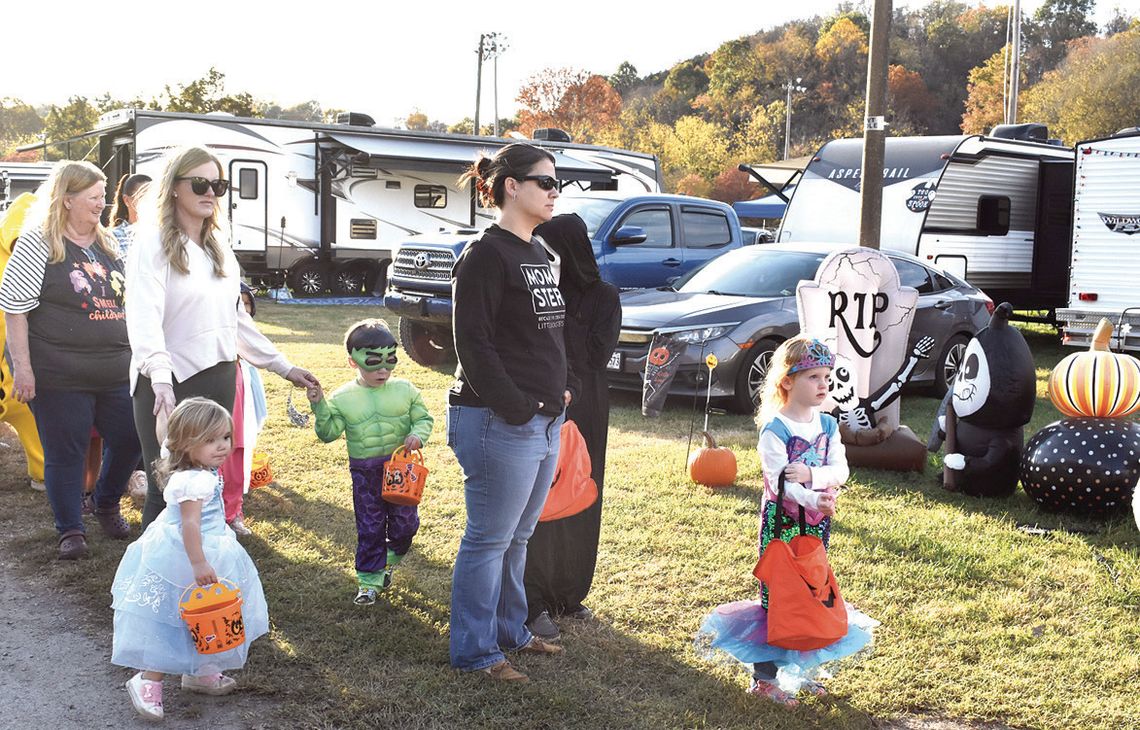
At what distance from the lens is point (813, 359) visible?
12.0 ft

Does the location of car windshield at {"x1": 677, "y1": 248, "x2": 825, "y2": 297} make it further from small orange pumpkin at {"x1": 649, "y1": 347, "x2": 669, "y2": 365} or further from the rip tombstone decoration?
small orange pumpkin at {"x1": 649, "y1": 347, "x2": 669, "y2": 365}

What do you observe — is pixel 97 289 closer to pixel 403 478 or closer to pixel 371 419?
pixel 371 419

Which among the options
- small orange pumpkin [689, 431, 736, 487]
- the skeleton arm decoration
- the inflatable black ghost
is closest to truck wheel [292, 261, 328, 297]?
the skeleton arm decoration

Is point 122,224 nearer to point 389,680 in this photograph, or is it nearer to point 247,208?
point 389,680

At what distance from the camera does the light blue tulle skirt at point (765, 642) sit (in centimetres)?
364

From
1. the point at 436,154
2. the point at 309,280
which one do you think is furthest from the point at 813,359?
the point at 436,154

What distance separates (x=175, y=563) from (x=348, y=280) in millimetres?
17597

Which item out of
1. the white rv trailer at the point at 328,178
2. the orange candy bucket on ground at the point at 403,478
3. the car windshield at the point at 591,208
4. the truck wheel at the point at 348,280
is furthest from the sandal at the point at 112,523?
the truck wheel at the point at 348,280

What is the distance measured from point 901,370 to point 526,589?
4.00 meters

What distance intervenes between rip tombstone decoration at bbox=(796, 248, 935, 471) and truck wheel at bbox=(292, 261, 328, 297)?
14341mm

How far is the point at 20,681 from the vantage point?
3879 mm

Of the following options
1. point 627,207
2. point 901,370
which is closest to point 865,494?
point 901,370

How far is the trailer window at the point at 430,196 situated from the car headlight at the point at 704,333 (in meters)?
13.0

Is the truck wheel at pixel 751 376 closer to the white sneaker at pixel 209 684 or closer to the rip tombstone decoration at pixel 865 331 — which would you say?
the rip tombstone decoration at pixel 865 331
